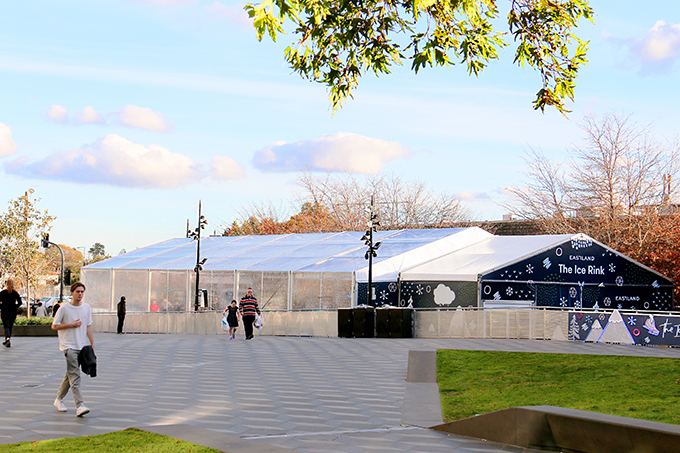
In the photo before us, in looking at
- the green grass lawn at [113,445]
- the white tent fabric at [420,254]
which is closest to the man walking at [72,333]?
the green grass lawn at [113,445]

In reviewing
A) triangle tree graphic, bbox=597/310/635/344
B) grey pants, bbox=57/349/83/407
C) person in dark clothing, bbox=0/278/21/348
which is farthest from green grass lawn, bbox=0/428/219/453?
triangle tree graphic, bbox=597/310/635/344

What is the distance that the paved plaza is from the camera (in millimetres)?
8328

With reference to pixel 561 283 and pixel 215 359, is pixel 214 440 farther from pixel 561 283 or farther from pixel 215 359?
pixel 561 283

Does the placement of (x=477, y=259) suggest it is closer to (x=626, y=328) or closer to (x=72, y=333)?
(x=626, y=328)

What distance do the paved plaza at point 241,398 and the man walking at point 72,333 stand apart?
1.27 ft

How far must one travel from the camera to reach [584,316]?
24.7 m

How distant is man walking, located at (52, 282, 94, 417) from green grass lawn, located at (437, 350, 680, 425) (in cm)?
495

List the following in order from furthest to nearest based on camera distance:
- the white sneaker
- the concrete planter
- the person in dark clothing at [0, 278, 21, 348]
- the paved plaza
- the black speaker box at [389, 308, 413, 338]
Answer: the black speaker box at [389, 308, 413, 338] < the concrete planter < the person in dark clothing at [0, 278, 21, 348] < the white sneaker < the paved plaza

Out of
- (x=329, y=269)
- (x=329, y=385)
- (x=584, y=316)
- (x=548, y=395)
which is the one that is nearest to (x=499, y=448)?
(x=548, y=395)

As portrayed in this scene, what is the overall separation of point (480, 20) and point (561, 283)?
2612cm

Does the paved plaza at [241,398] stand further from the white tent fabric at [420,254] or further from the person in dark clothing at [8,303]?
the white tent fabric at [420,254]

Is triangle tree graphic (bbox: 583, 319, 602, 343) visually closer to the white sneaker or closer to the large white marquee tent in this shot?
the large white marquee tent

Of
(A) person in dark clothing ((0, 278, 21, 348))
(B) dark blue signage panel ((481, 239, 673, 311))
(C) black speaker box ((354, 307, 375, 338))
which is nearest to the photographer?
(A) person in dark clothing ((0, 278, 21, 348))

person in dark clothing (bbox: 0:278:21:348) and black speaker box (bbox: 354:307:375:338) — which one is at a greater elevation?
person in dark clothing (bbox: 0:278:21:348)
